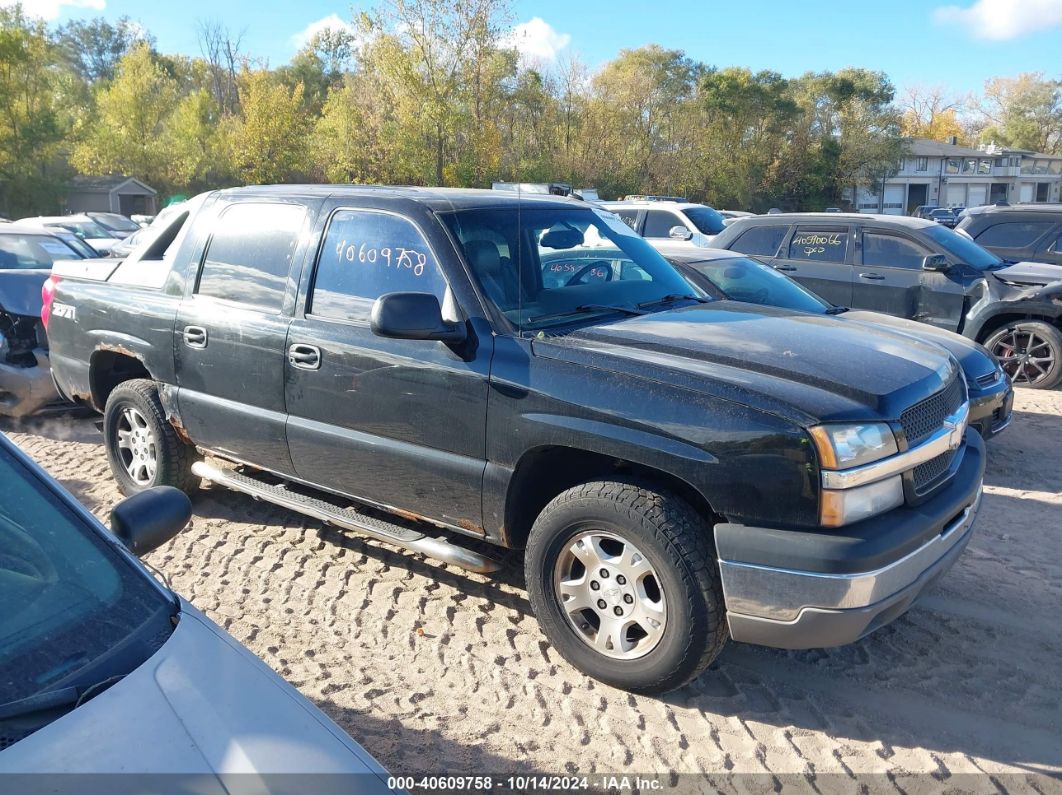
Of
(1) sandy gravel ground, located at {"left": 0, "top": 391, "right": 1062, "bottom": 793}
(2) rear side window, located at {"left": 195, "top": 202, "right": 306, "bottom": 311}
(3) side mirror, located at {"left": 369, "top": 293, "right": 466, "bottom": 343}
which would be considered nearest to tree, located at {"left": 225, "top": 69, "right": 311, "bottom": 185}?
(2) rear side window, located at {"left": 195, "top": 202, "right": 306, "bottom": 311}

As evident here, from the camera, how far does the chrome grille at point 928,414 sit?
10.7ft

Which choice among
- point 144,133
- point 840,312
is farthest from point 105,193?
point 840,312

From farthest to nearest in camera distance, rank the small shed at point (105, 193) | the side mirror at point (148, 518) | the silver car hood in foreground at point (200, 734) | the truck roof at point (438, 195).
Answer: the small shed at point (105, 193) < the truck roof at point (438, 195) < the side mirror at point (148, 518) < the silver car hood in foreground at point (200, 734)

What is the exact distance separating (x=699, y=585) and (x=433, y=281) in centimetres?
180

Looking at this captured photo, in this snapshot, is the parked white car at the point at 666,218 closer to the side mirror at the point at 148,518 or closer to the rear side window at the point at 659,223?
the rear side window at the point at 659,223

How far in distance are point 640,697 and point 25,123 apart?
4680 centimetres

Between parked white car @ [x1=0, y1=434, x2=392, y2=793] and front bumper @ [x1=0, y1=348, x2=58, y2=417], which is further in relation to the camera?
front bumper @ [x1=0, y1=348, x2=58, y2=417]

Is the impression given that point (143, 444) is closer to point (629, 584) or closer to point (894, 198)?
point (629, 584)

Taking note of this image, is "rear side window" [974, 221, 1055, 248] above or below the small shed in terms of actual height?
below

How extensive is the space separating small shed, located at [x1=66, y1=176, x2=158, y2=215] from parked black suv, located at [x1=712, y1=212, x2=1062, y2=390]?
41.4 m

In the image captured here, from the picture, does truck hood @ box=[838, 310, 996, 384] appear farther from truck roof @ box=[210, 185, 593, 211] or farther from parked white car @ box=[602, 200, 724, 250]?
parked white car @ box=[602, 200, 724, 250]

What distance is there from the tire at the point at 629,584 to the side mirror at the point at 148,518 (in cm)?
145

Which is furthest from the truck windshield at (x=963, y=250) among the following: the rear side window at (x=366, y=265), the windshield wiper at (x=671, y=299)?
the rear side window at (x=366, y=265)

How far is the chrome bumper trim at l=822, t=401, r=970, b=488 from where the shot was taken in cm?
295
